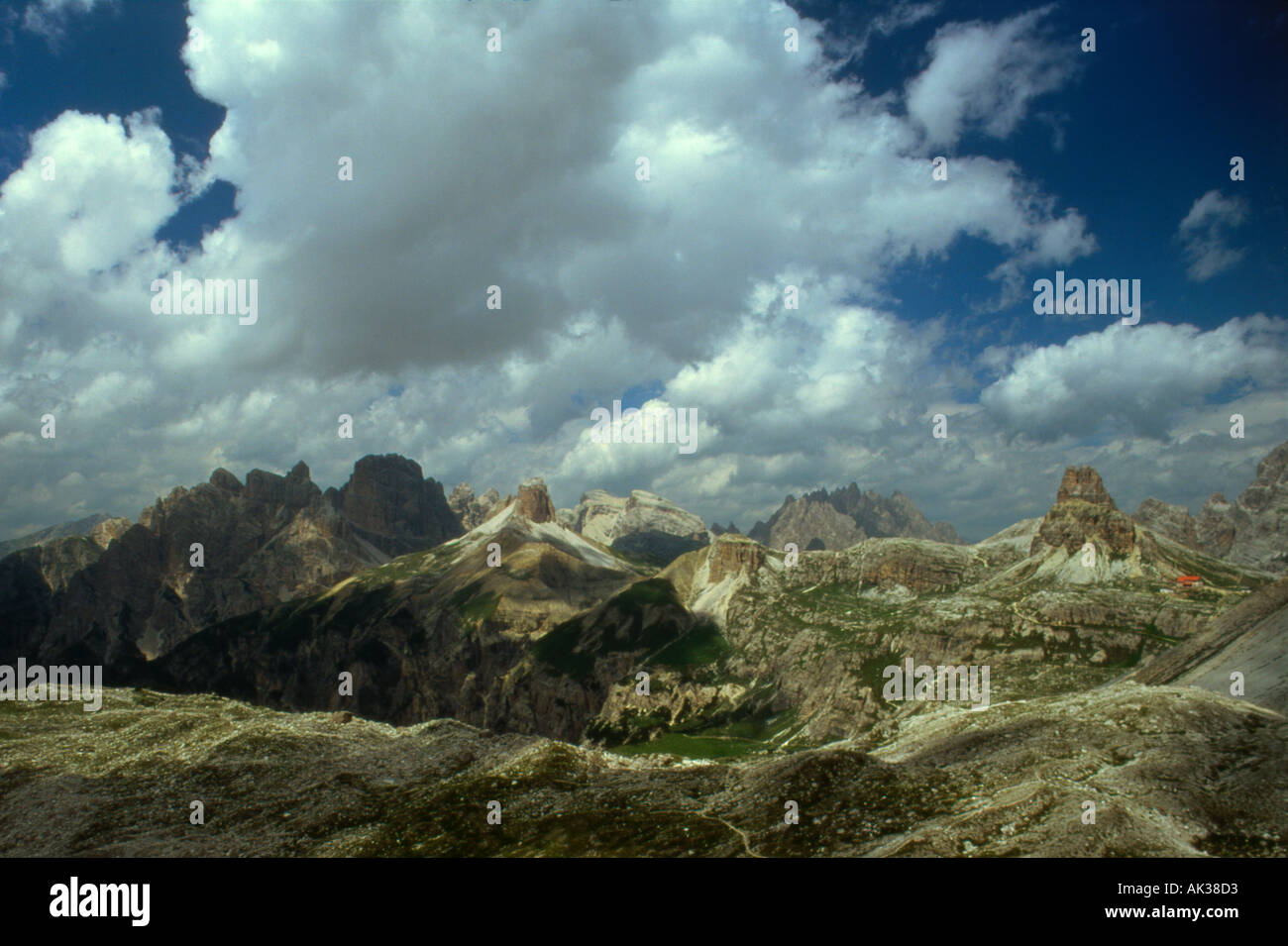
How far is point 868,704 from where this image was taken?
629 feet

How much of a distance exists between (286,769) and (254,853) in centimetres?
2191

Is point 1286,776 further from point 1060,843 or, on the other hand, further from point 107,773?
point 107,773

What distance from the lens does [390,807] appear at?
191 feet

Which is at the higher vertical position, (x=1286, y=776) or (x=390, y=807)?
(x=1286, y=776)

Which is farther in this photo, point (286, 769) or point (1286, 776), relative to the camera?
point (286, 769)
